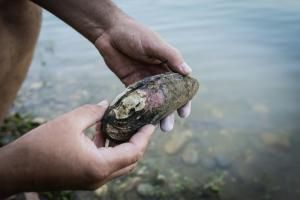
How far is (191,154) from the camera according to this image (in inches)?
152

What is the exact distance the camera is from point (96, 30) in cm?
297

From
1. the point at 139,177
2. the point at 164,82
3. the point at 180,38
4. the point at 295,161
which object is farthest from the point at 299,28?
the point at 164,82

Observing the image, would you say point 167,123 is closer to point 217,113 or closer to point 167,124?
point 167,124

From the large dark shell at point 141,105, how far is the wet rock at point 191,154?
125 cm

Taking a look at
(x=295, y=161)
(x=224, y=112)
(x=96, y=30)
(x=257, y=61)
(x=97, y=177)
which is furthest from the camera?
(x=257, y=61)

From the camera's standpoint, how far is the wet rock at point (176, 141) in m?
3.91

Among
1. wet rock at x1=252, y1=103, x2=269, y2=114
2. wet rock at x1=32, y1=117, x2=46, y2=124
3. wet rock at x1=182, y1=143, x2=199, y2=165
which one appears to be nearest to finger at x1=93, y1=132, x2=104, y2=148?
wet rock at x1=182, y1=143, x2=199, y2=165

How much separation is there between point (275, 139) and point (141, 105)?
83.2 inches

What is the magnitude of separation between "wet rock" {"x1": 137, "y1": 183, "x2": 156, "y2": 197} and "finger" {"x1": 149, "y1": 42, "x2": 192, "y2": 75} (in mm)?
1211

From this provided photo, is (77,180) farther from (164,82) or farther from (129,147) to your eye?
(164,82)

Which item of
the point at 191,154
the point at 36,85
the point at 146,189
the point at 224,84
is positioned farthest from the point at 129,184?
the point at 36,85

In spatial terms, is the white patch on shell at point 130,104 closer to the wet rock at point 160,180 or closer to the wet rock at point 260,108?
the wet rock at point 160,180

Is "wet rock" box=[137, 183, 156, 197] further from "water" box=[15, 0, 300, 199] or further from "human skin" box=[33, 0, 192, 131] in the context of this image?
"human skin" box=[33, 0, 192, 131]

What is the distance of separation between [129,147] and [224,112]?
2.54m
